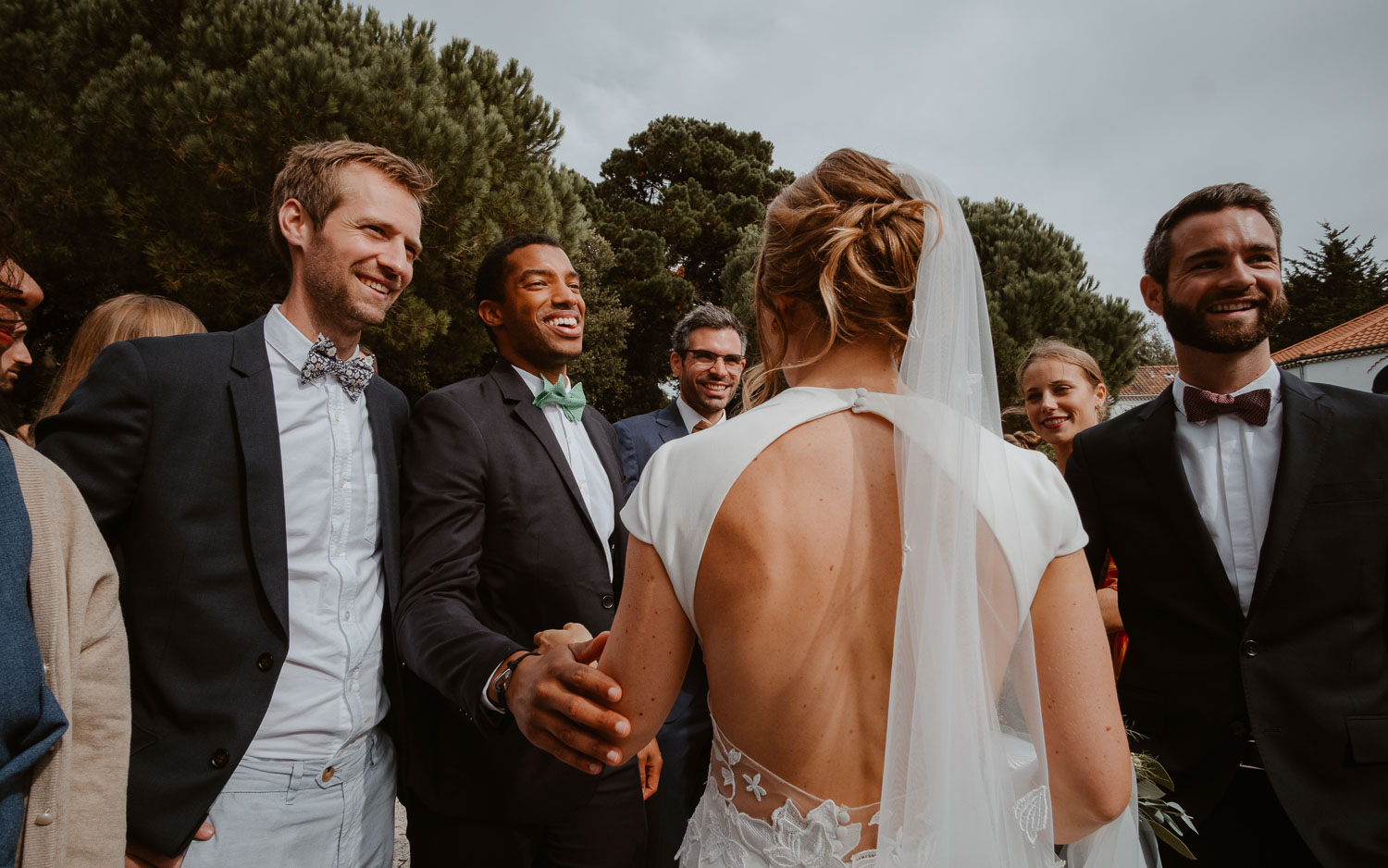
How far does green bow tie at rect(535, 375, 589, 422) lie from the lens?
9.61 ft

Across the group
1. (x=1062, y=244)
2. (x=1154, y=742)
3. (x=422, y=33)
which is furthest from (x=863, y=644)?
(x=1062, y=244)

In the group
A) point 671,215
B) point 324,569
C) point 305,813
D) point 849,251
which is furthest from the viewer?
point 671,215

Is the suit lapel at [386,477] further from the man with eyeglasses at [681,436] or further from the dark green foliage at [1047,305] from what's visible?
the dark green foliage at [1047,305]

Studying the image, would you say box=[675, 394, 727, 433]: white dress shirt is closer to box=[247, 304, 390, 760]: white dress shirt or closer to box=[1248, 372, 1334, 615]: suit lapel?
box=[247, 304, 390, 760]: white dress shirt

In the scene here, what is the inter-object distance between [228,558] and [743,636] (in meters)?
1.49

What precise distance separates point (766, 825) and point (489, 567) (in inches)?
54.2

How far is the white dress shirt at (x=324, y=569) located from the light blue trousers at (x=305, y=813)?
5 cm

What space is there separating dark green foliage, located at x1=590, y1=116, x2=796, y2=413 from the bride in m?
21.3

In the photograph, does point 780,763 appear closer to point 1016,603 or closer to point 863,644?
point 863,644

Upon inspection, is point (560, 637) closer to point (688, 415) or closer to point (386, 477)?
point (386, 477)

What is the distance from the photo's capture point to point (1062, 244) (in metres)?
18.4

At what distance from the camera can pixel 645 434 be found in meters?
5.31

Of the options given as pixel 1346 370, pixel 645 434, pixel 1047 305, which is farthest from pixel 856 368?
pixel 1346 370

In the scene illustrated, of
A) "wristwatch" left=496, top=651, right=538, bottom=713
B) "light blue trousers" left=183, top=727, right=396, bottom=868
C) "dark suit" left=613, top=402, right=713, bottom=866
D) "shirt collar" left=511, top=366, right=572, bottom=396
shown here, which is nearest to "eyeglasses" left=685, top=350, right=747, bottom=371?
"dark suit" left=613, top=402, right=713, bottom=866
